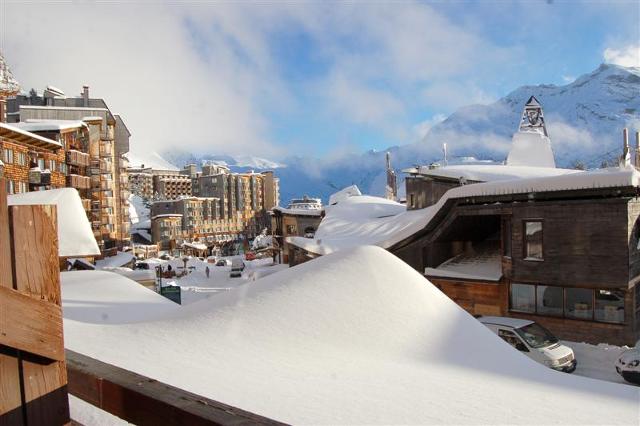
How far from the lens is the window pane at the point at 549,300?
58.6 ft

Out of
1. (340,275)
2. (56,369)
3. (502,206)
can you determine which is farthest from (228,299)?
(502,206)

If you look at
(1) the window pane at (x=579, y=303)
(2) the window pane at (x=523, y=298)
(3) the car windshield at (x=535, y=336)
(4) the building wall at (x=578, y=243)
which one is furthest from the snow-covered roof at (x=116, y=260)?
(3) the car windshield at (x=535, y=336)

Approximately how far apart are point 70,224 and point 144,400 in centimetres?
1695

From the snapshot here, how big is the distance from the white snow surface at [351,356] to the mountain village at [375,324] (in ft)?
0.11

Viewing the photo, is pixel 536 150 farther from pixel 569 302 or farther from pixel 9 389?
pixel 9 389

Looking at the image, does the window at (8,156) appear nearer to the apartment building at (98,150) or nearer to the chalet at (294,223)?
the apartment building at (98,150)

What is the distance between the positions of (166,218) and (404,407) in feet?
336

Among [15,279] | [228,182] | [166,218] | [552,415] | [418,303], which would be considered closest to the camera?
[15,279]

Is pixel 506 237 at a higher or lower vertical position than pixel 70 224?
lower

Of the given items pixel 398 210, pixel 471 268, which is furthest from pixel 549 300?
pixel 398 210

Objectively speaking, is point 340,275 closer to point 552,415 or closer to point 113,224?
point 552,415

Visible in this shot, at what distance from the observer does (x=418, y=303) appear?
769cm

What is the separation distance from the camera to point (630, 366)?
12.9 m

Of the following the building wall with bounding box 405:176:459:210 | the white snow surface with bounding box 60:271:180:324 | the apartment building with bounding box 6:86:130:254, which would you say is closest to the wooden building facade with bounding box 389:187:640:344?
the building wall with bounding box 405:176:459:210
